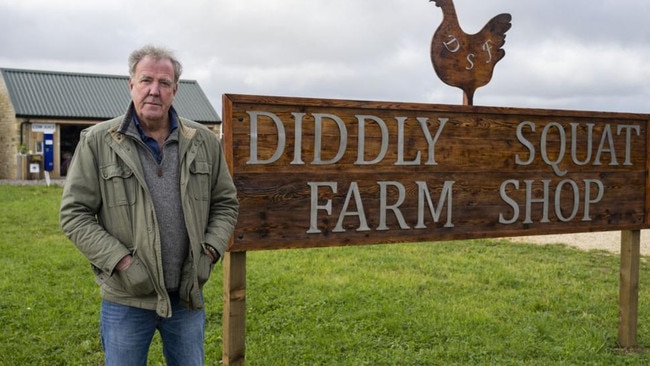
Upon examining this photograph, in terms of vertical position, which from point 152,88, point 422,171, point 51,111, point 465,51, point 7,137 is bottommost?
point 422,171

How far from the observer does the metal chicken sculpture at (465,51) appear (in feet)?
15.5

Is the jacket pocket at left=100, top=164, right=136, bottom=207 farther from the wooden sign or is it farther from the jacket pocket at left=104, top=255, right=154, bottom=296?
the wooden sign

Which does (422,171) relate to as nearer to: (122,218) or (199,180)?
(199,180)

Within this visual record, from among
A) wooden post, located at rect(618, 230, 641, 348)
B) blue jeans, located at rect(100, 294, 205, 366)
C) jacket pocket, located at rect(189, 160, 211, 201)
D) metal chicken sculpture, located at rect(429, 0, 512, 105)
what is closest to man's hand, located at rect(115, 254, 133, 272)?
blue jeans, located at rect(100, 294, 205, 366)

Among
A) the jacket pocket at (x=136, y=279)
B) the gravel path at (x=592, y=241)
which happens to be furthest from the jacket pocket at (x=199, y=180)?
the gravel path at (x=592, y=241)

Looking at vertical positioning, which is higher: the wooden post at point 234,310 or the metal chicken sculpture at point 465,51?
the metal chicken sculpture at point 465,51

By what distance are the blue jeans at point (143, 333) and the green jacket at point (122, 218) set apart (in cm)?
8

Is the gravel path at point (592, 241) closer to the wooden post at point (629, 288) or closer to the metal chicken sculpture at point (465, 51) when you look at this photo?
the wooden post at point (629, 288)

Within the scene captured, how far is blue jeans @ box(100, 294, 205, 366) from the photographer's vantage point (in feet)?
9.00

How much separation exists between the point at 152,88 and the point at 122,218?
0.54 m

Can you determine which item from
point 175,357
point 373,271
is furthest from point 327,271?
point 175,357

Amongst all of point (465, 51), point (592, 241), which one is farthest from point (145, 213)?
point (592, 241)

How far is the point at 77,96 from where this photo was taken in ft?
85.6

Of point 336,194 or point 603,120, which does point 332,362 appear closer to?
point 336,194
